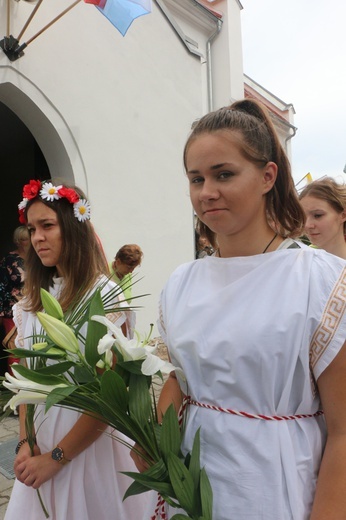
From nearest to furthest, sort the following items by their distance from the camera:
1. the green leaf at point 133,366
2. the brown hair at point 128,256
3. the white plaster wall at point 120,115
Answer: the green leaf at point 133,366, the brown hair at point 128,256, the white plaster wall at point 120,115

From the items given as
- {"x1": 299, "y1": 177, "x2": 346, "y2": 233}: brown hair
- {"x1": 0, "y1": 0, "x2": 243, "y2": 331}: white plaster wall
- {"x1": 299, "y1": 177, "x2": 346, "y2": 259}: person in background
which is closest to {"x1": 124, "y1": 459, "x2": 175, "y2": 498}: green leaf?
{"x1": 299, "y1": 177, "x2": 346, "y2": 259}: person in background

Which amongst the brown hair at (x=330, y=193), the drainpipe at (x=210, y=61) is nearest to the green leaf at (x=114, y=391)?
the brown hair at (x=330, y=193)

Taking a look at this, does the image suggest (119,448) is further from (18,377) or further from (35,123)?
(35,123)

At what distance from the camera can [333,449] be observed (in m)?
0.93

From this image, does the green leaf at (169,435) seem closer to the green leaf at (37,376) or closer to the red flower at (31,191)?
the green leaf at (37,376)

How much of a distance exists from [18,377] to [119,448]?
824 millimetres

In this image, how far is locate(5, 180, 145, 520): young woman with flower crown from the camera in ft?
4.91

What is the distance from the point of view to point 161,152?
21.9 ft

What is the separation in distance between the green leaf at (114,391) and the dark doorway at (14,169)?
712 cm

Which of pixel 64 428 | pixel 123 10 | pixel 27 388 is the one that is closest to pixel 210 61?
pixel 123 10

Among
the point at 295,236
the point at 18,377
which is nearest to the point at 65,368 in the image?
the point at 18,377

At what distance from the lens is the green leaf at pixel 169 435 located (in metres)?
0.96

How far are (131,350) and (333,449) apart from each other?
0.52 metres

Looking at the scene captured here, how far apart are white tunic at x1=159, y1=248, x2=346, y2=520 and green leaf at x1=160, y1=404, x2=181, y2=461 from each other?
0.38 feet
